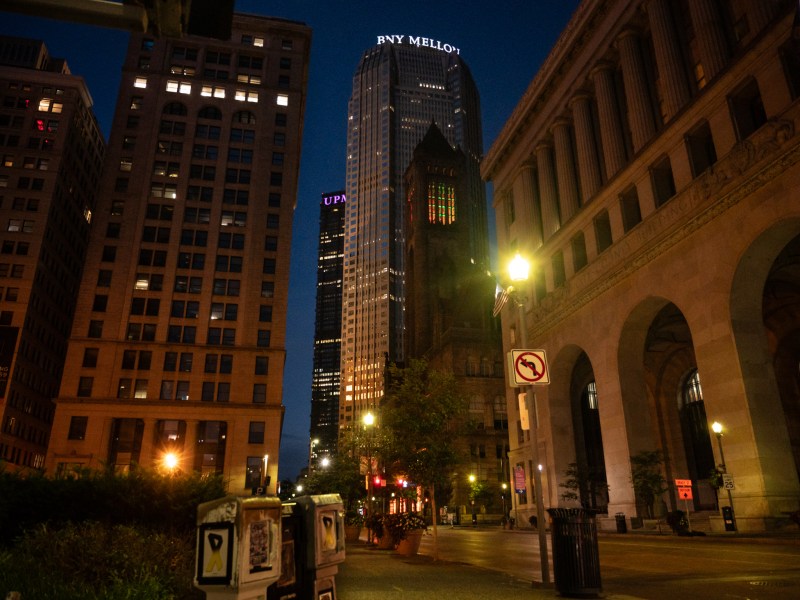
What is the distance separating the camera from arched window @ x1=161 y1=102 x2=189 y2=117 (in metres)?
81.2

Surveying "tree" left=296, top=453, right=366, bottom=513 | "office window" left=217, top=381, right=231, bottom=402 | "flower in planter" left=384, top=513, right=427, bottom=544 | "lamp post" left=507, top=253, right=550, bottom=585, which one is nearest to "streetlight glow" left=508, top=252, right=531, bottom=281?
"lamp post" left=507, top=253, right=550, bottom=585

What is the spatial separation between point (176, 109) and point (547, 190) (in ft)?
194

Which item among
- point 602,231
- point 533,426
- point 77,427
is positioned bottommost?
point 533,426

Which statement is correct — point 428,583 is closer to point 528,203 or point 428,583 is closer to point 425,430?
point 425,430

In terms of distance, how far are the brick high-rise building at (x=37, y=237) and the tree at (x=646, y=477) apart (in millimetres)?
73383

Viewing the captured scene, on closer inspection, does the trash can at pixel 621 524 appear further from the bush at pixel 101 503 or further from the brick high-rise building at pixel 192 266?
the brick high-rise building at pixel 192 266

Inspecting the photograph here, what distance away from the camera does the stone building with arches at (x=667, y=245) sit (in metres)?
26.2

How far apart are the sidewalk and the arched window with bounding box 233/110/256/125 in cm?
7782

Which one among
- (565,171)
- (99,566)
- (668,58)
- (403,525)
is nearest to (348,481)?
(403,525)

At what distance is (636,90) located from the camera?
3884cm

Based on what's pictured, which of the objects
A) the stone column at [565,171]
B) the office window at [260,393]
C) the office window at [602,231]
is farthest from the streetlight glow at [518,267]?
the office window at [260,393]

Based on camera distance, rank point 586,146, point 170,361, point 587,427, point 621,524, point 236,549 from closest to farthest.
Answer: point 236,549 → point 621,524 → point 586,146 → point 587,427 → point 170,361

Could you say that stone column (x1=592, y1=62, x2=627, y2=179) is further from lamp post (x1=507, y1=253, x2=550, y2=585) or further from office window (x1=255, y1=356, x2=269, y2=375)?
office window (x1=255, y1=356, x2=269, y2=375)

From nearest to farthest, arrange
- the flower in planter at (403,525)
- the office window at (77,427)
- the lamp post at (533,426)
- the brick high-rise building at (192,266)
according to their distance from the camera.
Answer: the lamp post at (533,426), the flower in planter at (403,525), the office window at (77,427), the brick high-rise building at (192,266)
